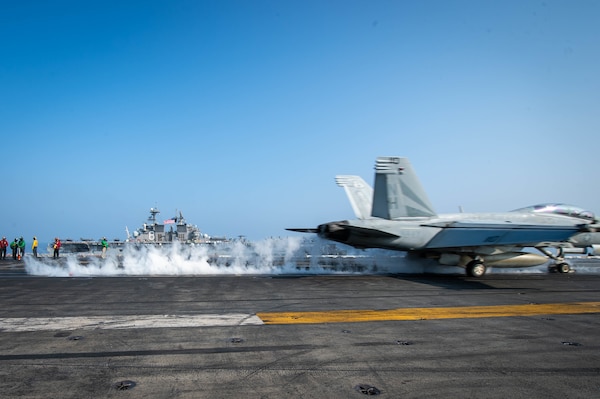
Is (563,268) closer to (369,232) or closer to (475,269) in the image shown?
(475,269)

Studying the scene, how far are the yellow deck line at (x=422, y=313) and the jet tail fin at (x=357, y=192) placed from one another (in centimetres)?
1170

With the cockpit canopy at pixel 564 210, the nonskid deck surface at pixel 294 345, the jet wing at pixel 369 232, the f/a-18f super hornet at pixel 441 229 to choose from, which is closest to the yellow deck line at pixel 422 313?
the nonskid deck surface at pixel 294 345

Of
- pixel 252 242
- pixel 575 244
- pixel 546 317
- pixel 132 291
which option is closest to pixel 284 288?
pixel 132 291

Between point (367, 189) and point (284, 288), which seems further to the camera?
point (367, 189)

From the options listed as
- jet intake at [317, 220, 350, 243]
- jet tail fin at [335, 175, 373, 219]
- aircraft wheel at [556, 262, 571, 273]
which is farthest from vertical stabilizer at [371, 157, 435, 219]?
aircraft wheel at [556, 262, 571, 273]

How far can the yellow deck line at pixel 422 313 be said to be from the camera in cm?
916

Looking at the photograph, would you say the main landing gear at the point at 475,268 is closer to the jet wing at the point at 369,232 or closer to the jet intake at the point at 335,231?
the jet wing at the point at 369,232

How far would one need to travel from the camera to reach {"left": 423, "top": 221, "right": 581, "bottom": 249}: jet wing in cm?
1777

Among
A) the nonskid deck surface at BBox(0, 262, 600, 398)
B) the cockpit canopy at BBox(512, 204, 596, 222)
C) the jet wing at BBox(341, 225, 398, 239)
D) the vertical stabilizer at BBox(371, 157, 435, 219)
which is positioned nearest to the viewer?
the nonskid deck surface at BBox(0, 262, 600, 398)

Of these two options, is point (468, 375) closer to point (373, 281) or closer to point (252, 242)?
point (373, 281)

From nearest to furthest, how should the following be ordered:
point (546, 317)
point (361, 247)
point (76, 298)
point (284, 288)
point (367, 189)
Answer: point (546, 317) < point (76, 298) < point (284, 288) < point (361, 247) < point (367, 189)

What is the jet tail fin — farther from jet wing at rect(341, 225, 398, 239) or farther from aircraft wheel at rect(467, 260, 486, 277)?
aircraft wheel at rect(467, 260, 486, 277)

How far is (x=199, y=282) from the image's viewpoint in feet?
55.1

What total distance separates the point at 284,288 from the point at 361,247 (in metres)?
5.71
